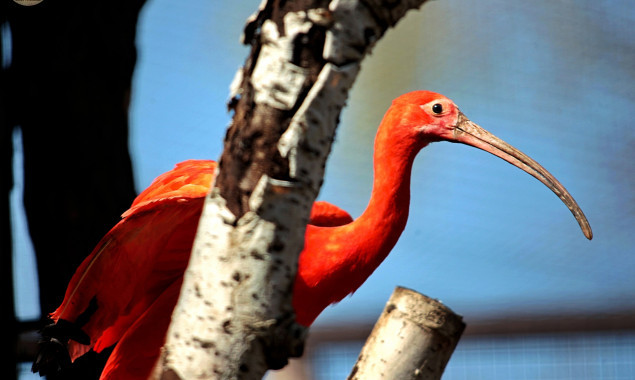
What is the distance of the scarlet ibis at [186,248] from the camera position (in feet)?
6.53

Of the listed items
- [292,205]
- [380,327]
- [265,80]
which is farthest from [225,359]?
[380,327]

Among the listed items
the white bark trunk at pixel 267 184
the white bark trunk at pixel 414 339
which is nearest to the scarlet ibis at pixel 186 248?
the white bark trunk at pixel 414 339

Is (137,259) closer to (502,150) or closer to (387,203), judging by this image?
(387,203)

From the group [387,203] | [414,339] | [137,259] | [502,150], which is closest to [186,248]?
[137,259]

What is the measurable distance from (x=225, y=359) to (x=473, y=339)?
2.98 metres

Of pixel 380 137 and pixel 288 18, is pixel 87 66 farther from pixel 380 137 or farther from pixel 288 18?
pixel 288 18

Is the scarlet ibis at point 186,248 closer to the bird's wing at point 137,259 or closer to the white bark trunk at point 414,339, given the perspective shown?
the bird's wing at point 137,259

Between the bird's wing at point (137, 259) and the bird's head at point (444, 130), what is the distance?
60 centimetres

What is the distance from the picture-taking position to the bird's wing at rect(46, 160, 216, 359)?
195cm

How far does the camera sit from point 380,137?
2.23m

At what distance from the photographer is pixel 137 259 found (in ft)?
6.72

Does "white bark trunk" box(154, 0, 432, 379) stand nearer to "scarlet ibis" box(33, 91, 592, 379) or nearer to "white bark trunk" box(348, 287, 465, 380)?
"white bark trunk" box(348, 287, 465, 380)

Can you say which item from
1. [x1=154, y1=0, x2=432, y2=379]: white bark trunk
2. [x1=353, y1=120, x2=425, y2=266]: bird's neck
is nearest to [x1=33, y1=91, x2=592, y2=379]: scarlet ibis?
[x1=353, y1=120, x2=425, y2=266]: bird's neck

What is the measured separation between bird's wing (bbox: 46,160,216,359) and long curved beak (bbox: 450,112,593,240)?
2.54 feet
